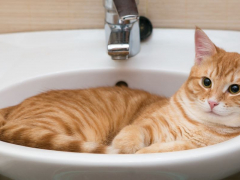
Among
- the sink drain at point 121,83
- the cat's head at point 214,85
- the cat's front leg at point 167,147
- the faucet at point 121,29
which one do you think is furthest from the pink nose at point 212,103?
the sink drain at point 121,83

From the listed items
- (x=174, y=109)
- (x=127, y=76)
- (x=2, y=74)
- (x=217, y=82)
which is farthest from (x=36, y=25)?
(x=217, y=82)

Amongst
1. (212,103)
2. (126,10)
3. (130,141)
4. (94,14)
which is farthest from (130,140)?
(94,14)

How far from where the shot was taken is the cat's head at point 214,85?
911 millimetres

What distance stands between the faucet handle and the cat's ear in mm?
204

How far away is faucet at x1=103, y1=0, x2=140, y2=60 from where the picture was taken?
95 cm

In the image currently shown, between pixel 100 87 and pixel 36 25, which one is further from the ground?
pixel 36 25

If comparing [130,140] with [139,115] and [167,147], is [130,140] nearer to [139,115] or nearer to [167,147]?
[167,147]

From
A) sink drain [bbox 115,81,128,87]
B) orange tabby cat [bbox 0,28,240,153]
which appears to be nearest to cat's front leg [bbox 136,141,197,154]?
orange tabby cat [bbox 0,28,240,153]

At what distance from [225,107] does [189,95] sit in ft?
0.49

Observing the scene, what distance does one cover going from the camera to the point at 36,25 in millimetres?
1366

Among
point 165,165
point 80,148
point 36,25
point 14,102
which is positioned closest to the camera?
point 165,165

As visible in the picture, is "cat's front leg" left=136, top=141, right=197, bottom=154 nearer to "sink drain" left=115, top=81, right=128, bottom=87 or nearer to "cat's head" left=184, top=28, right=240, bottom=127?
"cat's head" left=184, top=28, right=240, bottom=127

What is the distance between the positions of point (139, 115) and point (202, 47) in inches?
12.6

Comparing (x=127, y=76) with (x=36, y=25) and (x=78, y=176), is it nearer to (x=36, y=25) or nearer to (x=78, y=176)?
(x=36, y=25)
